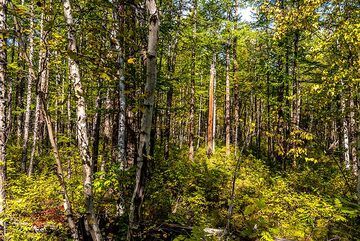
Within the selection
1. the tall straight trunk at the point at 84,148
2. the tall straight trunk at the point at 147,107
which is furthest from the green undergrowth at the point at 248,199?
the tall straight trunk at the point at 147,107

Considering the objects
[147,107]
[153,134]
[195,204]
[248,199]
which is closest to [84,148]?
[147,107]

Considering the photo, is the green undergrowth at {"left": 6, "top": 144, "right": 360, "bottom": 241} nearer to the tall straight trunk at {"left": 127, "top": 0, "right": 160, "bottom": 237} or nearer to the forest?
the forest

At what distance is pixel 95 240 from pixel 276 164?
1743cm

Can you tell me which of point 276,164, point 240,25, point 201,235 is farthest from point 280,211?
point 240,25

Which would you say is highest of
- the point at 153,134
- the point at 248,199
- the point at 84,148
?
the point at 84,148

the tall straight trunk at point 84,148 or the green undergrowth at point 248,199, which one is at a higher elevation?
the tall straight trunk at point 84,148

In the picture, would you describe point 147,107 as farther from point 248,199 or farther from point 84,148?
point 248,199

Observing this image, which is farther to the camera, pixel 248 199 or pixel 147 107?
pixel 248 199

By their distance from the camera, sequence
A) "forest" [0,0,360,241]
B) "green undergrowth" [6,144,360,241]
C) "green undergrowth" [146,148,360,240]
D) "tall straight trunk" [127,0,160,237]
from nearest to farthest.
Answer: "tall straight trunk" [127,0,160,237], "forest" [0,0,360,241], "green undergrowth" [6,144,360,241], "green undergrowth" [146,148,360,240]

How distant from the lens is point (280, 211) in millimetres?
9109

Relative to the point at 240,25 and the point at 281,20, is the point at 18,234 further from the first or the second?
the point at 240,25

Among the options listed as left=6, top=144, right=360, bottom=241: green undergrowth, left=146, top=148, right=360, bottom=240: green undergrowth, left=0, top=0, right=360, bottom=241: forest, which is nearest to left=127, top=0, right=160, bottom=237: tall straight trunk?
left=0, top=0, right=360, bottom=241: forest

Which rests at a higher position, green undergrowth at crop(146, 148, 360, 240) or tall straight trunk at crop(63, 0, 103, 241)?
tall straight trunk at crop(63, 0, 103, 241)

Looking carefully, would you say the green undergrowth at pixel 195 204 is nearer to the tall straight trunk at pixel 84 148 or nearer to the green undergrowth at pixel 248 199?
the green undergrowth at pixel 248 199
